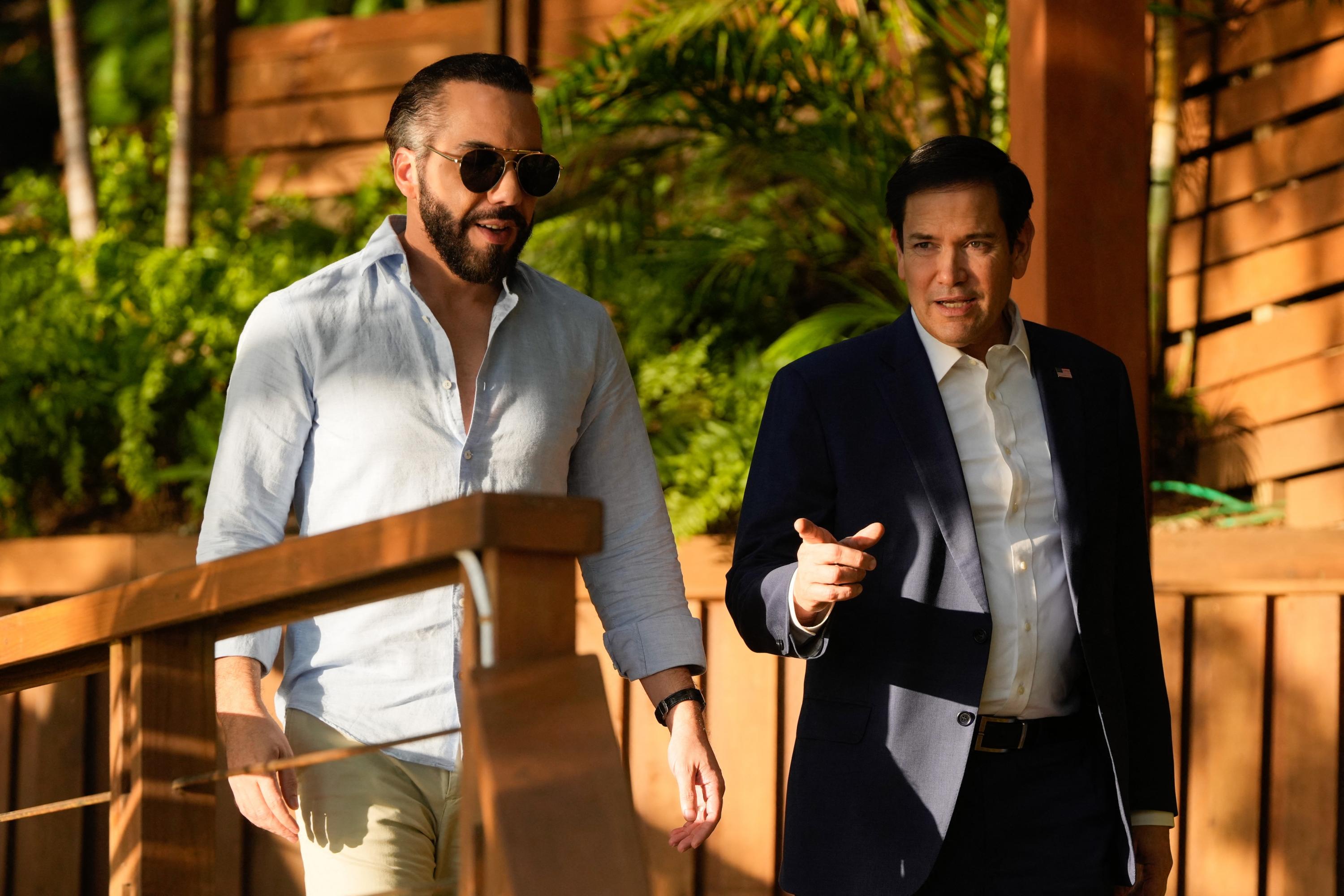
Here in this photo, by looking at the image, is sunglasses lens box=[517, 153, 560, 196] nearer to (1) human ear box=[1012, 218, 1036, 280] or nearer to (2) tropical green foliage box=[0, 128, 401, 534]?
(1) human ear box=[1012, 218, 1036, 280]

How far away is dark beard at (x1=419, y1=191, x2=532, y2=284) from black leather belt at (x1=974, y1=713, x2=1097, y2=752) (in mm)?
955

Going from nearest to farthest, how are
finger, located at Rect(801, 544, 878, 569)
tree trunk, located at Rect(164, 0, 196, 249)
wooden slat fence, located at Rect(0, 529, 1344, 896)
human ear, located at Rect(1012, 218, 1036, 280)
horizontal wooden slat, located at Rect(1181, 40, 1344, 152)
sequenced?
finger, located at Rect(801, 544, 878, 569) < human ear, located at Rect(1012, 218, 1036, 280) < wooden slat fence, located at Rect(0, 529, 1344, 896) < horizontal wooden slat, located at Rect(1181, 40, 1344, 152) < tree trunk, located at Rect(164, 0, 196, 249)

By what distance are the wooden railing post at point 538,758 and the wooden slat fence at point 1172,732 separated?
172cm

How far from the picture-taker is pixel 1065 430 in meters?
2.21

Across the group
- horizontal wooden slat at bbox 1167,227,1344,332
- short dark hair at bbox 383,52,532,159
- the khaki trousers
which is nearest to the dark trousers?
the khaki trousers

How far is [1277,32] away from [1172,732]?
2577 millimetres

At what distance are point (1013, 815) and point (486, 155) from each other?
1.20 m

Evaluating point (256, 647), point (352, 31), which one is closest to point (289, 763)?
→ point (256, 647)

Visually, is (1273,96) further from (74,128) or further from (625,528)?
(74,128)

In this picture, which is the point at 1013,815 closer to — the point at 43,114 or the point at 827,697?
the point at 827,697

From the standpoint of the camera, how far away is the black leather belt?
6.75 feet

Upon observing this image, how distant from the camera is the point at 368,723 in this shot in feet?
6.45

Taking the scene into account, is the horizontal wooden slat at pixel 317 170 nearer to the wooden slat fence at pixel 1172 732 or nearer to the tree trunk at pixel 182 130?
the tree trunk at pixel 182 130

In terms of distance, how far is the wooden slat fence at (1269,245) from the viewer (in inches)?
168
